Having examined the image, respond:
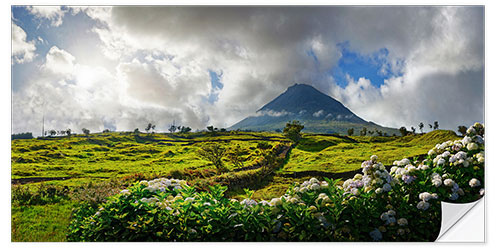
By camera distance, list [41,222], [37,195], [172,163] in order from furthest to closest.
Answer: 1. [172,163]
2. [37,195]
3. [41,222]

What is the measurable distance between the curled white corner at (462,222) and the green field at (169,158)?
4.57 ft

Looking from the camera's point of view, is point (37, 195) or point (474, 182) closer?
point (474, 182)

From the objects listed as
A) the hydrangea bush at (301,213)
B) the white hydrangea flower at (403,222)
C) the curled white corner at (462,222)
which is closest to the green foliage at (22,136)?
the hydrangea bush at (301,213)

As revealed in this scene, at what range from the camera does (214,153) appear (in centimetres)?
648

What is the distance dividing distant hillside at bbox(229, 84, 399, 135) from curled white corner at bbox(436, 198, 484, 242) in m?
1.96

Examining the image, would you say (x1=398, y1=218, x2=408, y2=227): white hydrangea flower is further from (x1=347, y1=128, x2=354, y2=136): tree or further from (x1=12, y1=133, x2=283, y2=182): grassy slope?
(x1=12, y1=133, x2=283, y2=182): grassy slope

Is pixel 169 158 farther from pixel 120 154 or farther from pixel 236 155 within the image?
pixel 236 155

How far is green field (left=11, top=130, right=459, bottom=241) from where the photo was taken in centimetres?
559

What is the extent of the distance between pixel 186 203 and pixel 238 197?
2101 millimetres

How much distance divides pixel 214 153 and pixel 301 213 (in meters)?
3.07

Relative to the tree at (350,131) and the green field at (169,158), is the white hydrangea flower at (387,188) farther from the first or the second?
the tree at (350,131)

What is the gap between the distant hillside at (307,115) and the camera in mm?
6117
